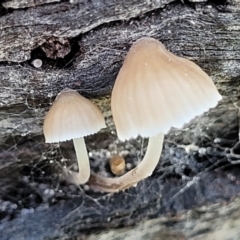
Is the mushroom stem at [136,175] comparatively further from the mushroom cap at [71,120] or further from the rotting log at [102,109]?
the mushroom cap at [71,120]

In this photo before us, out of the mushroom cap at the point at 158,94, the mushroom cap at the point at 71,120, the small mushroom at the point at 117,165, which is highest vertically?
the mushroom cap at the point at 158,94

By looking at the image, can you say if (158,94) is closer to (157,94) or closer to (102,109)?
(157,94)

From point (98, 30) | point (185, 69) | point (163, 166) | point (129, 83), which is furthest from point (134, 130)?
point (163, 166)

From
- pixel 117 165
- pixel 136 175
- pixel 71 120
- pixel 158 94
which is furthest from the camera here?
pixel 117 165

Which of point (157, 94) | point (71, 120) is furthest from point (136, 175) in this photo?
point (157, 94)

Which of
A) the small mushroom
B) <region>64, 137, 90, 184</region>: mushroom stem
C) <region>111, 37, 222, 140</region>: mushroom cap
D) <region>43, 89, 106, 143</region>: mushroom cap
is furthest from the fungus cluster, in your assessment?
the small mushroom

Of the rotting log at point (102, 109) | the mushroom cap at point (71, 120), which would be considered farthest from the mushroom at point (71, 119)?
the rotting log at point (102, 109)

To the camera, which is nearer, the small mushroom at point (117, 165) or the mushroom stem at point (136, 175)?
the mushroom stem at point (136, 175)
